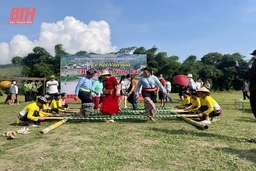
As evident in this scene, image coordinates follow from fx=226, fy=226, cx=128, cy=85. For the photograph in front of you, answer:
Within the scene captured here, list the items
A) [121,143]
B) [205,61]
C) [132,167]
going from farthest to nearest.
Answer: [205,61] → [121,143] → [132,167]

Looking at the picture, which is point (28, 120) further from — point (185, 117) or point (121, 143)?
point (185, 117)

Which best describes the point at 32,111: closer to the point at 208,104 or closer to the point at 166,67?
the point at 208,104

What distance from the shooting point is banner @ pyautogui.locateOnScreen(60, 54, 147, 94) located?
1705cm

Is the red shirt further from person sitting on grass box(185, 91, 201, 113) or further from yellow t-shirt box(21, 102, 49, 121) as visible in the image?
person sitting on grass box(185, 91, 201, 113)

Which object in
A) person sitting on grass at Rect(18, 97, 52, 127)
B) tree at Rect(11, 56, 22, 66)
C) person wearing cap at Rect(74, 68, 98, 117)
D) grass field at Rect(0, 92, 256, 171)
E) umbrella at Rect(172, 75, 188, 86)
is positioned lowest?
grass field at Rect(0, 92, 256, 171)

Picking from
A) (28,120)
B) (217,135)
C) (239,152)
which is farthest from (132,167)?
(28,120)

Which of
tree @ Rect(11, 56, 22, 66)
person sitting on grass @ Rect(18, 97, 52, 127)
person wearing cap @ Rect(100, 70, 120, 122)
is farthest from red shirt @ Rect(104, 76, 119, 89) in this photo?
tree @ Rect(11, 56, 22, 66)

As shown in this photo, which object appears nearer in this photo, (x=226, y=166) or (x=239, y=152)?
(x=226, y=166)

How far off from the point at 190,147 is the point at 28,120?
4.82 m

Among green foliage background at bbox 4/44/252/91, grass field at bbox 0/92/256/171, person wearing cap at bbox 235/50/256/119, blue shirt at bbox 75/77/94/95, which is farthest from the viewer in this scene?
green foliage background at bbox 4/44/252/91

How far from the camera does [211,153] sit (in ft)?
12.8

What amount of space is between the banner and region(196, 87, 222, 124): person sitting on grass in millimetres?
10554

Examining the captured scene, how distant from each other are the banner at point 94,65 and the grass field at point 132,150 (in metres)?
11.3

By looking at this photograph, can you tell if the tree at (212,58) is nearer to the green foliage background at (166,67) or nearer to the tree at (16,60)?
the green foliage background at (166,67)
